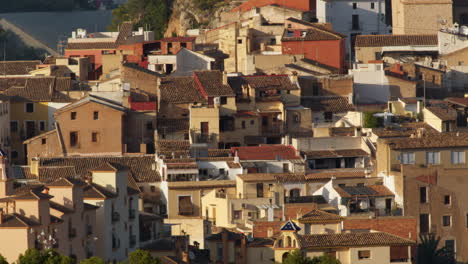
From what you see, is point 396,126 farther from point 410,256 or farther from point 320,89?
point 410,256

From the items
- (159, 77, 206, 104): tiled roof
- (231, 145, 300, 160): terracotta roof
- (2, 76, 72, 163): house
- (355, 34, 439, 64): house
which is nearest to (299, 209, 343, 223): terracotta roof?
(231, 145, 300, 160): terracotta roof

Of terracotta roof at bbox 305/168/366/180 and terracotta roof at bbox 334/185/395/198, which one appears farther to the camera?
terracotta roof at bbox 305/168/366/180

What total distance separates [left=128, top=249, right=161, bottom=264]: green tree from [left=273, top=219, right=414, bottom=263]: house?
5.65 metres

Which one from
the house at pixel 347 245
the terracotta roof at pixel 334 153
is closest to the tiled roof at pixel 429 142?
the terracotta roof at pixel 334 153

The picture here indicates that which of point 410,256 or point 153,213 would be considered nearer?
point 410,256

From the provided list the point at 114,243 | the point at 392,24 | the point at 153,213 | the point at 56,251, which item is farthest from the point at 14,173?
the point at 392,24

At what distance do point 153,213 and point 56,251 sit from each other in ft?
42.4

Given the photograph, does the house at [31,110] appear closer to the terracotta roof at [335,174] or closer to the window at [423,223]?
the terracotta roof at [335,174]

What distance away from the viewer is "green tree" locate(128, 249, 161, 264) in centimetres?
5541

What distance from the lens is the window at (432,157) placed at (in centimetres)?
6819

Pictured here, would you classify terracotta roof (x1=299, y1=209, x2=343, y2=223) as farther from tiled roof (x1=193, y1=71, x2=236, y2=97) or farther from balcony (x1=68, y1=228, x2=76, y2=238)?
tiled roof (x1=193, y1=71, x2=236, y2=97)

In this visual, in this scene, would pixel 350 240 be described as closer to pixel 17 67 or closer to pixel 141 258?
pixel 141 258

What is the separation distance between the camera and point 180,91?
7650 cm

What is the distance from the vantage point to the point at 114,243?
59094 mm
